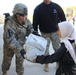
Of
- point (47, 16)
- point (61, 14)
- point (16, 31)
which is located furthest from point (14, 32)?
point (61, 14)

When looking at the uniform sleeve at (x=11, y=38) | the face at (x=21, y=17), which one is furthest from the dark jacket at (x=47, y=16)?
the uniform sleeve at (x=11, y=38)

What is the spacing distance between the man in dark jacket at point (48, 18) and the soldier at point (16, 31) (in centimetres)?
68

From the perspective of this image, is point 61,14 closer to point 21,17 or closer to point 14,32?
point 21,17

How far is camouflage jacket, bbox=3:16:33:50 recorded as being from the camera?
10.3 ft

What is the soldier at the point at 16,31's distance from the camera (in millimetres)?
3162

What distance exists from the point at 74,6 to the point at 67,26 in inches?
226

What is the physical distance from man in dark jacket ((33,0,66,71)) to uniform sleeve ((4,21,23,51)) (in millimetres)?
973

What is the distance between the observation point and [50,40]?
4266 millimetres

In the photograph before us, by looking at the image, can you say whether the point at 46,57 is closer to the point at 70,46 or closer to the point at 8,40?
the point at 70,46

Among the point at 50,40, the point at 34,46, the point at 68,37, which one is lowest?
the point at 50,40

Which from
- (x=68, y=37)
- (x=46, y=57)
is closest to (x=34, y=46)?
(x=46, y=57)

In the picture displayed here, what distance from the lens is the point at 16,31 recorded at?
3324mm

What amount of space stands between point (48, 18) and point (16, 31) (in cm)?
93

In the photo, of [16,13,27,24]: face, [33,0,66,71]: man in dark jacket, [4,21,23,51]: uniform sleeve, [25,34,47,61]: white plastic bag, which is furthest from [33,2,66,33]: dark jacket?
[25,34,47,61]: white plastic bag
